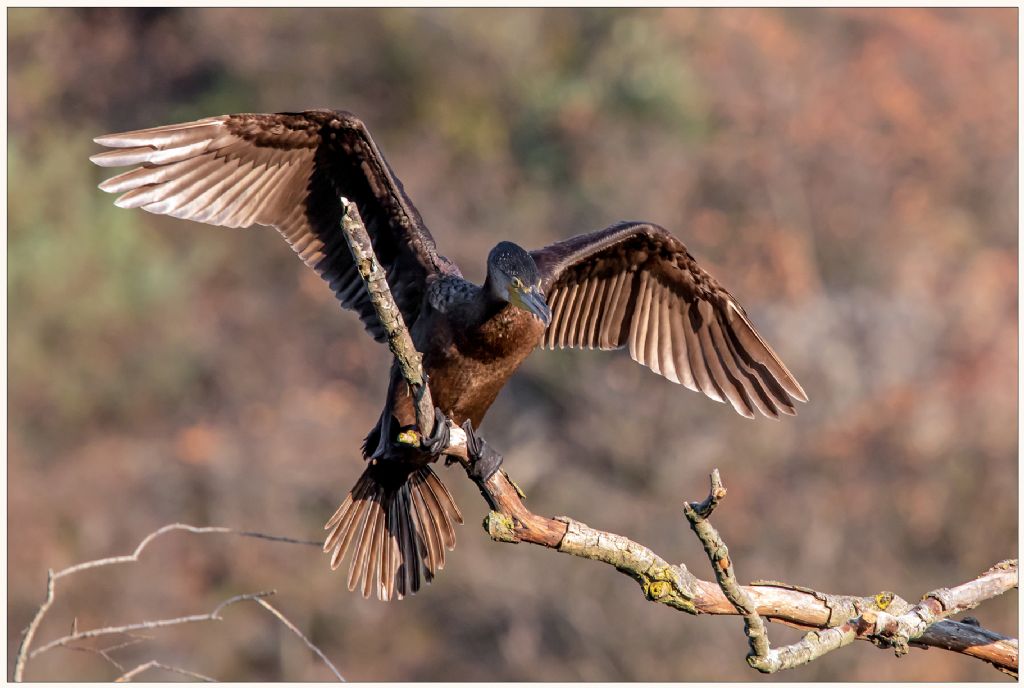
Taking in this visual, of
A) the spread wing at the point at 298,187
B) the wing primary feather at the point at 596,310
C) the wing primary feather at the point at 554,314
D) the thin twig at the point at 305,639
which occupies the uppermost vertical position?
the wing primary feather at the point at 596,310

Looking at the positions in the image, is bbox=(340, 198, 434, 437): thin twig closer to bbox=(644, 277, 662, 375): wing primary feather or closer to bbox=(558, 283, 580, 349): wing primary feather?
bbox=(558, 283, 580, 349): wing primary feather

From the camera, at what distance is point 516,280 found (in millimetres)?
5676

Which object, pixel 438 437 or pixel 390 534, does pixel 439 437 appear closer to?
→ pixel 438 437

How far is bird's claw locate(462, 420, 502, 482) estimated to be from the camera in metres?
5.30

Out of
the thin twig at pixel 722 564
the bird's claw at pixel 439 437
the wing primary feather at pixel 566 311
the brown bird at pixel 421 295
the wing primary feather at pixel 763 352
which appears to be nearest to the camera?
the thin twig at pixel 722 564

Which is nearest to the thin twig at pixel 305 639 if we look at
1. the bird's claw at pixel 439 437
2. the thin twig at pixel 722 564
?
the bird's claw at pixel 439 437

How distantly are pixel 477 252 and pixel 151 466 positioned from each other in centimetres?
752

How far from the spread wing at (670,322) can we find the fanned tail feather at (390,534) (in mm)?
1066

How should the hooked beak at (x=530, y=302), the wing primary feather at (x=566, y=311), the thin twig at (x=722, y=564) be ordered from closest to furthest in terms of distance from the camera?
the thin twig at (x=722, y=564), the hooked beak at (x=530, y=302), the wing primary feather at (x=566, y=311)

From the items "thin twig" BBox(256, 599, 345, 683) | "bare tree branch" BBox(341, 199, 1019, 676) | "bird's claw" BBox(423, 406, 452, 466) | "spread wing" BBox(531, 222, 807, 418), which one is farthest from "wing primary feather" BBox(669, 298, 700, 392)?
"thin twig" BBox(256, 599, 345, 683)

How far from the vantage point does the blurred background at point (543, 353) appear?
1991 centimetres

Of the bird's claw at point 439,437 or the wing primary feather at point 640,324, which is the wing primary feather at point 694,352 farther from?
the bird's claw at point 439,437

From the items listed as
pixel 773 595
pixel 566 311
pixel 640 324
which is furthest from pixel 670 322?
pixel 773 595

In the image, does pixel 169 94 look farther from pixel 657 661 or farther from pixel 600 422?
pixel 657 661
